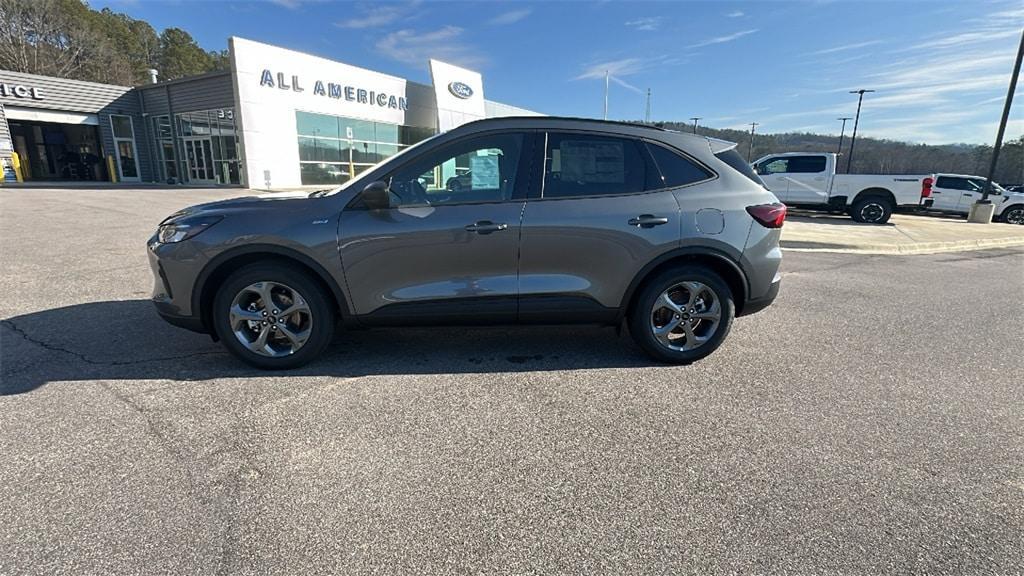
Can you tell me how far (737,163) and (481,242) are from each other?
2185 mm

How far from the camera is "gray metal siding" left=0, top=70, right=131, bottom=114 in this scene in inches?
874

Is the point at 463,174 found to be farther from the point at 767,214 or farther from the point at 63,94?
the point at 63,94

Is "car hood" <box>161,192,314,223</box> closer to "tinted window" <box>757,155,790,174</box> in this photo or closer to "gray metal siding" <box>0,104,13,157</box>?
"tinted window" <box>757,155,790,174</box>

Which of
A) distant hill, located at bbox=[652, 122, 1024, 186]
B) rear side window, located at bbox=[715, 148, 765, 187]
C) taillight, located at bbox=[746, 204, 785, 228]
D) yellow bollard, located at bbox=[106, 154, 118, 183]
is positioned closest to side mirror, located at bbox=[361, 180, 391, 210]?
rear side window, located at bbox=[715, 148, 765, 187]

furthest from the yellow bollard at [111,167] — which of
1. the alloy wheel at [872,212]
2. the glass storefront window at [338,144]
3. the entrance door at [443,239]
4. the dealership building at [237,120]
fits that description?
the alloy wheel at [872,212]

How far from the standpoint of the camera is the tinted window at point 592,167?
3.51 metres

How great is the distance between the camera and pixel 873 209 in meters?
14.9

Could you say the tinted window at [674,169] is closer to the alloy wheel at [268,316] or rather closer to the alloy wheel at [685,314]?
the alloy wheel at [685,314]

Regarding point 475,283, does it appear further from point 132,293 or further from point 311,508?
point 132,293

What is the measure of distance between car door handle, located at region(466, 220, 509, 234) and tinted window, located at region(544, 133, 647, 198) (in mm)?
422

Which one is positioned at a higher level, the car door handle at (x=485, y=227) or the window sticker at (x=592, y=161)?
the window sticker at (x=592, y=161)

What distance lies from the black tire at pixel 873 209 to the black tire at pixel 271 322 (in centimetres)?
1700

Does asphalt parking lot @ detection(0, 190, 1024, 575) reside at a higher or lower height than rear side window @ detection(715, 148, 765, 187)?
lower

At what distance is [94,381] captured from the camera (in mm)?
3279
